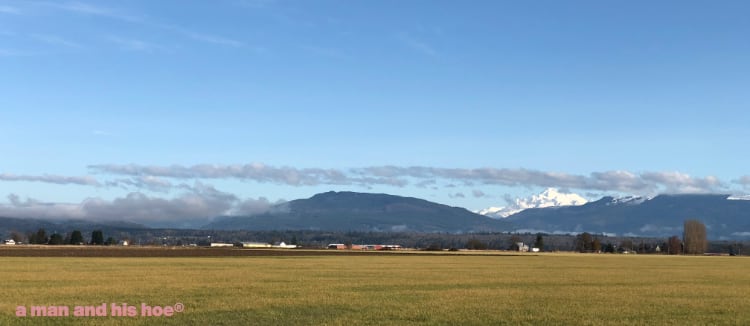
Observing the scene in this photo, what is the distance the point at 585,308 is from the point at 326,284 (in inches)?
849

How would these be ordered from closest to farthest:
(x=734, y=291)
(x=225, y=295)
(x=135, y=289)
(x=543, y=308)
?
→ (x=543, y=308) < (x=225, y=295) < (x=135, y=289) < (x=734, y=291)

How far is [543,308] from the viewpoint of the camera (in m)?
38.5

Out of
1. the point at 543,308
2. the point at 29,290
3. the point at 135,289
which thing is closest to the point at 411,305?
the point at 543,308

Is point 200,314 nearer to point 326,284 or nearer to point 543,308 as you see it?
point 543,308

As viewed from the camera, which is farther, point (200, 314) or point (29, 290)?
point (29, 290)

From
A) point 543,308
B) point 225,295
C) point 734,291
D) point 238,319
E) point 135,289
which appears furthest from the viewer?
point 734,291

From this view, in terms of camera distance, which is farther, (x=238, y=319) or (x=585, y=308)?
(x=585, y=308)

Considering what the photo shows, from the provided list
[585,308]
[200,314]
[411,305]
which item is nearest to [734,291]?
[585,308]

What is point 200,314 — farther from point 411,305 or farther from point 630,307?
point 630,307

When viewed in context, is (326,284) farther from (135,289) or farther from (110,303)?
(110,303)

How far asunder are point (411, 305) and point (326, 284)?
16921 mm

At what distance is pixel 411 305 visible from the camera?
1553 inches

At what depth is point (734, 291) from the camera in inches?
2103

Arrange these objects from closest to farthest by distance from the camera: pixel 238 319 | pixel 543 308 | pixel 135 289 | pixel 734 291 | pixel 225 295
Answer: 1. pixel 238 319
2. pixel 543 308
3. pixel 225 295
4. pixel 135 289
5. pixel 734 291
